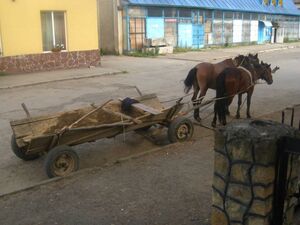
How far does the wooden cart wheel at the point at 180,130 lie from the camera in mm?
7371

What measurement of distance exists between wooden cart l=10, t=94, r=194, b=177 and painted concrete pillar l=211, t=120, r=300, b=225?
3.00m

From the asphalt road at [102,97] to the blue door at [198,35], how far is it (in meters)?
11.0

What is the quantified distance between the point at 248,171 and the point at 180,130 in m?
4.25

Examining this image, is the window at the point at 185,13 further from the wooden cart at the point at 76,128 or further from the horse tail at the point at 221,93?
the wooden cart at the point at 76,128

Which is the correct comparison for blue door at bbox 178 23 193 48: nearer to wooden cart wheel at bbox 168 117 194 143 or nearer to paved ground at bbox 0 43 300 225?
paved ground at bbox 0 43 300 225

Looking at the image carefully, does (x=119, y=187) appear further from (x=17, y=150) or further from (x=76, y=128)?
(x=17, y=150)

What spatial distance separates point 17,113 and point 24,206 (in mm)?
6000

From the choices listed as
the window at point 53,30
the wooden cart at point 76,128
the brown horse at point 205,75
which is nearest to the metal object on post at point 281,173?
the wooden cart at point 76,128

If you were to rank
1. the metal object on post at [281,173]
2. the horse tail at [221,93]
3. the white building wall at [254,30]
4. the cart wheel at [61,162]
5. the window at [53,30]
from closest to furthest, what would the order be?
the metal object on post at [281,173]
the cart wheel at [61,162]
the horse tail at [221,93]
the window at [53,30]
the white building wall at [254,30]

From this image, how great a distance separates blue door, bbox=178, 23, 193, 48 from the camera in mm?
31594

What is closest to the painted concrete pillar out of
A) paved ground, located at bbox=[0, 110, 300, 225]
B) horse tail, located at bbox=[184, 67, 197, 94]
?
paved ground, located at bbox=[0, 110, 300, 225]

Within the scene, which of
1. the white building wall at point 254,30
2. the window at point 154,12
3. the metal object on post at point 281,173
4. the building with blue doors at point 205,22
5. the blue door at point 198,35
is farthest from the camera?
the white building wall at point 254,30

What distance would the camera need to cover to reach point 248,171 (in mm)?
Answer: 3277

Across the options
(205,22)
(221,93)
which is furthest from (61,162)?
(205,22)
